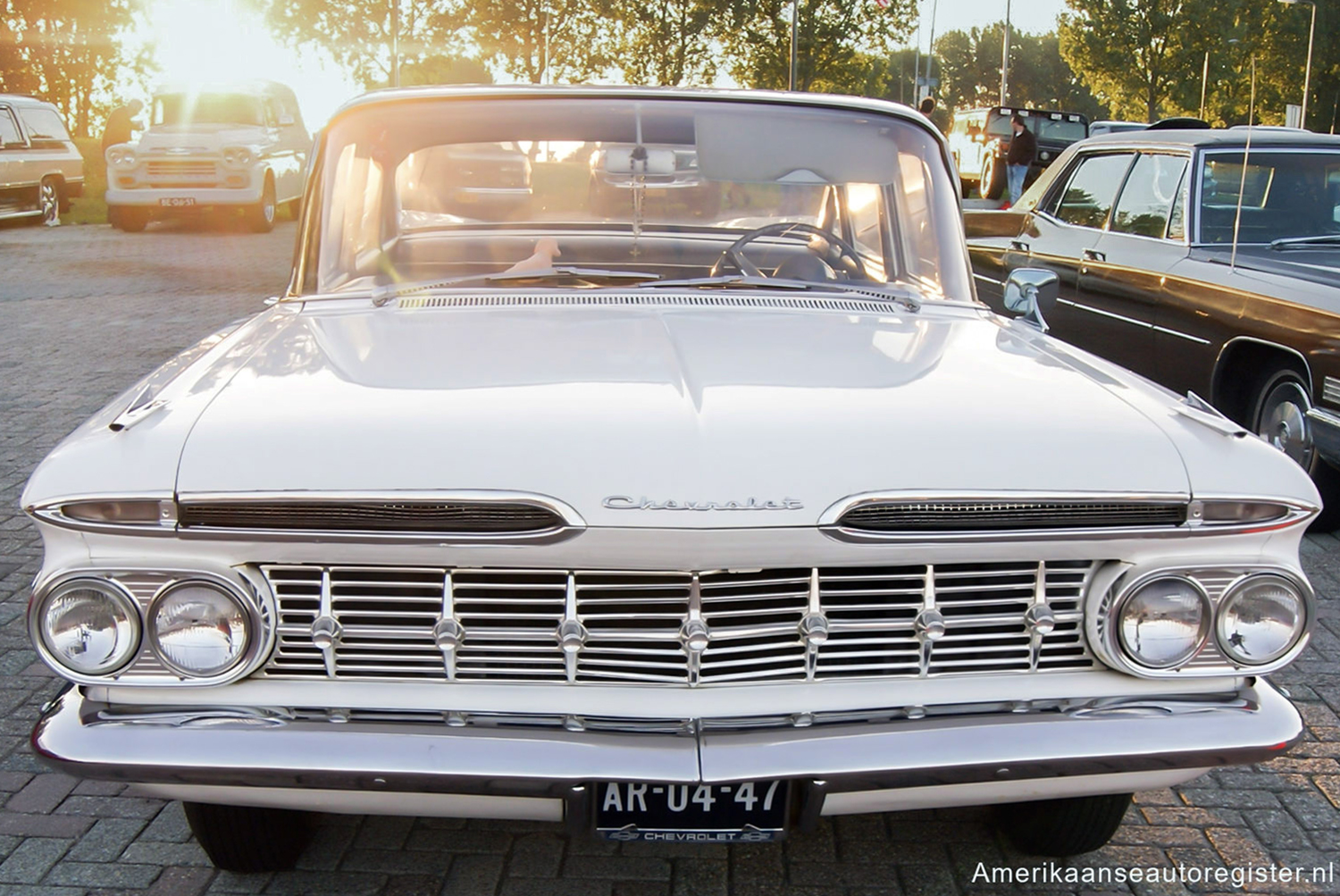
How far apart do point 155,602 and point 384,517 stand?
43 cm

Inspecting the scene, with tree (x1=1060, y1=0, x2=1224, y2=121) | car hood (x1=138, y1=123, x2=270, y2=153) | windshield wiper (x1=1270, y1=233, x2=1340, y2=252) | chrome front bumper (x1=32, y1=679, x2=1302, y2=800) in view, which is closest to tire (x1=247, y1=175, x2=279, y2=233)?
car hood (x1=138, y1=123, x2=270, y2=153)

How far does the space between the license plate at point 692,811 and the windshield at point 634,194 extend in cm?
154

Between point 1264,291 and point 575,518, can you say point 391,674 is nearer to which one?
point 575,518

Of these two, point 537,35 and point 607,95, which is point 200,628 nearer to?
point 607,95

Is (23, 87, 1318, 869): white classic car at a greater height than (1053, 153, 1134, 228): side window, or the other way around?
(1053, 153, 1134, 228): side window

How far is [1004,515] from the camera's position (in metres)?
2.14

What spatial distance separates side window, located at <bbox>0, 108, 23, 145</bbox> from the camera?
59.4 feet

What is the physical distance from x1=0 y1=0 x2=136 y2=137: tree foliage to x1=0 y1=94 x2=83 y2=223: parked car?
13343 mm

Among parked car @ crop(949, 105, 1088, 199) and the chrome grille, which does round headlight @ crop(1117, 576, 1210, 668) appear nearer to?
the chrome grille

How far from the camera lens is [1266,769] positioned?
332 centimetres

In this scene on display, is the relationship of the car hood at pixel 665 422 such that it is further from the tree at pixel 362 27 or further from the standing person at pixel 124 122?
the tree at pixel 362 27

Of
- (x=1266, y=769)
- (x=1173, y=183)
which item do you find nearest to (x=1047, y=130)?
(x=1173, y=183)

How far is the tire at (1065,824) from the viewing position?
268cm

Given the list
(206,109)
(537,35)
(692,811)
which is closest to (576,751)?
(692,811)
